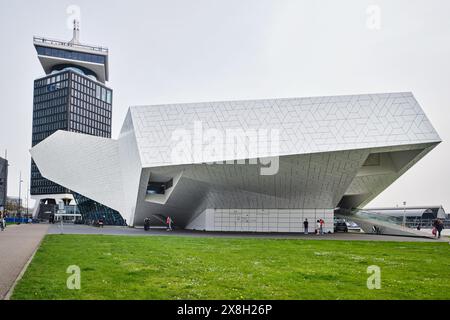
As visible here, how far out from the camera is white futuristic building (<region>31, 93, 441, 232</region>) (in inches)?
1068

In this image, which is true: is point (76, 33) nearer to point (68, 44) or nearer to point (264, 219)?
point (68, 44)

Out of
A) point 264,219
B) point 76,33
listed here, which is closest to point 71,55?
point 76,33

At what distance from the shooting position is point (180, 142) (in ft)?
95.5

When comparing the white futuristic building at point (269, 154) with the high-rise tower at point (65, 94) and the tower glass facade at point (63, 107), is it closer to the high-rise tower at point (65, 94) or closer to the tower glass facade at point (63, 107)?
the high-rise tower at point (65, 94)

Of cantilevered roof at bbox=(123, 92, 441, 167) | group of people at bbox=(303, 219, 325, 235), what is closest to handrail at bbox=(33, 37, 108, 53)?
cantilevered roof at bbox=(123, 92, 441, 167)

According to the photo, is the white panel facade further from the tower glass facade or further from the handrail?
the handrail

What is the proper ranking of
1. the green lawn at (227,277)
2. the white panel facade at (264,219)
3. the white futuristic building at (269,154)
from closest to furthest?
1. the green lawn at (227,277)
2. the white futuristic building at (269,154)
3. the white panel facade at (264,219)

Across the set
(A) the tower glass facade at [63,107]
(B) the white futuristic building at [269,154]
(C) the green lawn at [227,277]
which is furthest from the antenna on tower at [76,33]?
(C) the green lawn at [227,277]

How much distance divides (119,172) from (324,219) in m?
20.8

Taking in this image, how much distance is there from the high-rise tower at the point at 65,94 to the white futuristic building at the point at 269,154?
3154 inches

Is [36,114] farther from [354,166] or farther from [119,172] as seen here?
[354,166]

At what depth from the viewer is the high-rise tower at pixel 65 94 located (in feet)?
352

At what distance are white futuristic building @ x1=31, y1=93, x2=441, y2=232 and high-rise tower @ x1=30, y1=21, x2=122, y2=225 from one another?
3154 inches

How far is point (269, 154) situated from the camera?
27250mm
